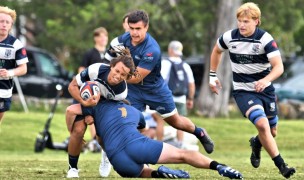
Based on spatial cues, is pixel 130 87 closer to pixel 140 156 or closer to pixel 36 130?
pixel 140 156

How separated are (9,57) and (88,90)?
2997 millimetres

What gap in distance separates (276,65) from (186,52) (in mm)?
27998

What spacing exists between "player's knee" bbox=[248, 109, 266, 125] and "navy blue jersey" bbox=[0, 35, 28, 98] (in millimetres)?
3415

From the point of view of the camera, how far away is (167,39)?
35.4 metres

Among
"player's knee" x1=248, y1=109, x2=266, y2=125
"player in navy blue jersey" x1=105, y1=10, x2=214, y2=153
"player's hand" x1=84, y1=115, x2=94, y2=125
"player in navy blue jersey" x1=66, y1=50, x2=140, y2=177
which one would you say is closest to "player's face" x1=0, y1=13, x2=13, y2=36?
"player in navy blue jersey" x1=105, y1=10, x2=214, y2=153

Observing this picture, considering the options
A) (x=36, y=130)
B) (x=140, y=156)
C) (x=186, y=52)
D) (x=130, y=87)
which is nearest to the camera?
(x=140, y=156)

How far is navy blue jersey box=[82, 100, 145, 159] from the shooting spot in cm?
1006

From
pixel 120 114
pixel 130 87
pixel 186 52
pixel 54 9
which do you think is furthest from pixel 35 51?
pixel 120 114

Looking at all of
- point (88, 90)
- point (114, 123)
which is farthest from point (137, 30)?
point (114, 123)

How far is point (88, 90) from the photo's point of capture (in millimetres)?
10188

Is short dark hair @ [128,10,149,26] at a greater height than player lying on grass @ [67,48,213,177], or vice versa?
short dark hair @ [128,10,149,26]

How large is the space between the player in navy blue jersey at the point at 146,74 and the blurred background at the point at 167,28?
16.4 m

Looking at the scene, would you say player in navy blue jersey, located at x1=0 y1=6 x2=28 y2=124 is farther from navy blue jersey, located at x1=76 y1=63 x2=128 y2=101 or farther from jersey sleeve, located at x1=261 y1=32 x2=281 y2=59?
jersey sleeve, located at x1=261 y1=32 x2=281 y2=59

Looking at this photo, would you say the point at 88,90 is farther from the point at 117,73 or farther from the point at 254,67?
the point at 254,67
